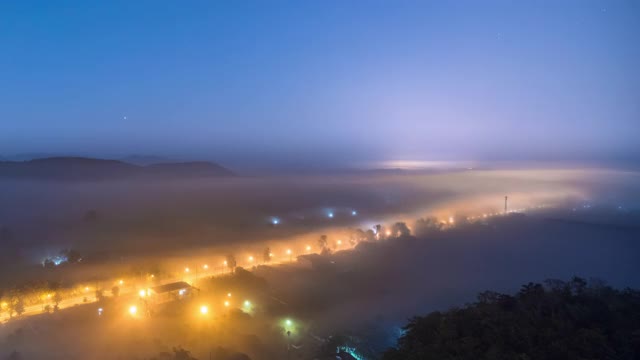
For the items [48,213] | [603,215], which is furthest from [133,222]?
[603,215]

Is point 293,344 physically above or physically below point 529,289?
below

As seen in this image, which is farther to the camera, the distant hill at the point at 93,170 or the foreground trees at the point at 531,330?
the distant hill at the point at 93,170

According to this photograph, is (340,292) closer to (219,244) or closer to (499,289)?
(499,289)

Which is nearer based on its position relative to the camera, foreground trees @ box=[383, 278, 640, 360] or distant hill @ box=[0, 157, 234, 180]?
foreground trees @ box=[383, 278, 640, 360]
